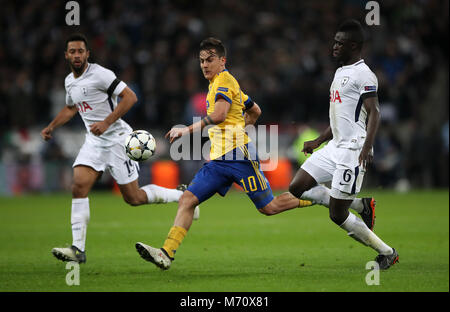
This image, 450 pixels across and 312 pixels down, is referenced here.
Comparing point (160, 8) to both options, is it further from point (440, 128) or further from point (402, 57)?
point (440, 128)

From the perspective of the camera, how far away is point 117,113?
356 inches

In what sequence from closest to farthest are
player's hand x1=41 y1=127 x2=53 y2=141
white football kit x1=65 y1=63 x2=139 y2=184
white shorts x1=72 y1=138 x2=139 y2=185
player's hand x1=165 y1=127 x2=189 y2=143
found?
player's hand x1=165 y1=127 x2=189 y2=143 → white shorts x1=72 y1=138 x2=139 y2=185 → white football kit x1=65 y1=63 x2=139 y2=184 → player's hand x1=41 y1=127 x2=53 y2=141

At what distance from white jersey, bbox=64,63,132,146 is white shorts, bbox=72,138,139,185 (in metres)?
0.08

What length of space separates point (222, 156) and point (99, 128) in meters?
1.62

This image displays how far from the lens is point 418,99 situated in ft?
76.2

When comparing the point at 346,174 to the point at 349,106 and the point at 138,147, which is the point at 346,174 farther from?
the point at 138,147

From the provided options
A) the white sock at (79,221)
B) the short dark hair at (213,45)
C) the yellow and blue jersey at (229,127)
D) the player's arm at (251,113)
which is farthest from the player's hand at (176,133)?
the white sock at (79,221)

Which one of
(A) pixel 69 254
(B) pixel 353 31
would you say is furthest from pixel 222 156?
(A) pixel 69 254

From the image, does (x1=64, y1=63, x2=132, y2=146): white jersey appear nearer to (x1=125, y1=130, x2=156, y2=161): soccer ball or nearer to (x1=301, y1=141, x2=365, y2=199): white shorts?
(x1=125, y1=130, x2=156, y2=161): soccer ball

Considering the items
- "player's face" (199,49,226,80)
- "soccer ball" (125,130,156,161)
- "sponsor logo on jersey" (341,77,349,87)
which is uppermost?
"player's face" (199,49,226,80)

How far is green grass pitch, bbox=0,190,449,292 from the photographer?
7.46 meters

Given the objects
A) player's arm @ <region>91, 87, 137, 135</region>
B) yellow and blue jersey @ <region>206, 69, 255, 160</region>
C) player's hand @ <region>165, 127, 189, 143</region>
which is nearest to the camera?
player's hand @ <region>165, 127, 189, 143</region>

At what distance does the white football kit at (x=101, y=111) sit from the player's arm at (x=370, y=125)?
3.14 meters

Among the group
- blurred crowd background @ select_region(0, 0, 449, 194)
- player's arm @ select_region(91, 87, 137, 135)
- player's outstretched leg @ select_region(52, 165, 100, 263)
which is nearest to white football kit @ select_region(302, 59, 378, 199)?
player's arm @ select_region(91, 87, 137, 135)
